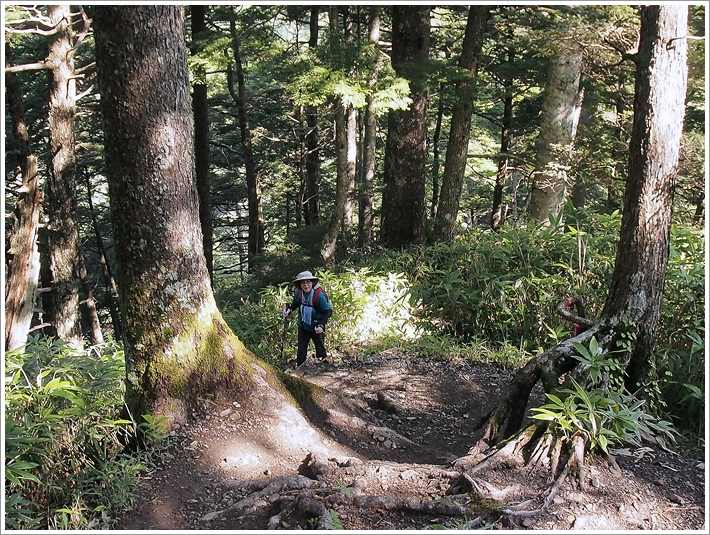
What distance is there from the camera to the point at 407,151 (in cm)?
1149

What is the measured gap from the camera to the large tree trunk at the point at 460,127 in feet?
36.4

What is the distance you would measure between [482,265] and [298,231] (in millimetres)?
5280

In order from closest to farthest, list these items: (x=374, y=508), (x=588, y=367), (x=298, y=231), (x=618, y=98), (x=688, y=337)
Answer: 1. (x=374, y=508)
2. (x=588, y=367)
3. (x=688, y=337)
4. (x=618, y=98)
5. (x=298, y=231)

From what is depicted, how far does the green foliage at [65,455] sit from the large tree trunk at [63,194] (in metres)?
6.71

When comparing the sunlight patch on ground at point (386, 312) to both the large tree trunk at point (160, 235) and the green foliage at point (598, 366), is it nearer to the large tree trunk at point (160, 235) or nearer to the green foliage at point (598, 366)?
the green foliage at point (598, 366)

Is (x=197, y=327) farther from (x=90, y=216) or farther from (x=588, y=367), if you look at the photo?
(x=90, y=216)

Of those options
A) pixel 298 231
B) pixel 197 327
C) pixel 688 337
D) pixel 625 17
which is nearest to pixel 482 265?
pixel 688 337

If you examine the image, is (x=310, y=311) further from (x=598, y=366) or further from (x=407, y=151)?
(x=407, y=151)

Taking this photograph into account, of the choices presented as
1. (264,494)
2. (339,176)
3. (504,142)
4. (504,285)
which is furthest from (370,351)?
(504,142)

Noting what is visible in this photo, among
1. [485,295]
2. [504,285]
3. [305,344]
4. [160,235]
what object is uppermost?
[160,235]

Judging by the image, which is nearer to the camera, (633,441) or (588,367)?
(633,441)

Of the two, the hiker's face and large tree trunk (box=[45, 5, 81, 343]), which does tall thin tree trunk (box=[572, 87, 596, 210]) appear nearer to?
the hiker's face

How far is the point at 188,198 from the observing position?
4.64 metres

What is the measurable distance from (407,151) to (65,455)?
901 centimetres
